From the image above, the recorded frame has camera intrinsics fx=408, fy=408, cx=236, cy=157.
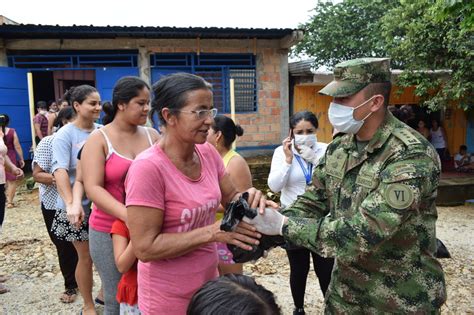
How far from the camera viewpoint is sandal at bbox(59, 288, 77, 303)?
3.80 meters

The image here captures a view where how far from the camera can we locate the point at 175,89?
1.68 metres

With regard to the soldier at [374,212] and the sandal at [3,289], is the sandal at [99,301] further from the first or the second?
the soldier at [374,212]

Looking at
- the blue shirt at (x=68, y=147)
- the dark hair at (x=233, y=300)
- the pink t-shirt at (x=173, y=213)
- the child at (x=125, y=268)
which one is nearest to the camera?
the dark hair at (x=233, y=300)

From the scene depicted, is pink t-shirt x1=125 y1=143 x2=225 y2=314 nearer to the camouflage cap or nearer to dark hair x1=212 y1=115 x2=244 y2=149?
the camouflage cap

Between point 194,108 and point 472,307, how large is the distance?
3442mm

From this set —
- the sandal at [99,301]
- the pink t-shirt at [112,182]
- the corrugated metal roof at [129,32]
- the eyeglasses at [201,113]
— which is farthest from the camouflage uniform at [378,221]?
the corrugated metal roof at [129,32]

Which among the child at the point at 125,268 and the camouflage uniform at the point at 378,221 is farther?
the child at the point at 125,268

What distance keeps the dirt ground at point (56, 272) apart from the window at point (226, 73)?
4.91 meters

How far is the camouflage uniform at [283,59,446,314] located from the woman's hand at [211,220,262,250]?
0.45 ft

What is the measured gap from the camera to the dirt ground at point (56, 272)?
3754mm

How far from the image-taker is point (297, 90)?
10.3m

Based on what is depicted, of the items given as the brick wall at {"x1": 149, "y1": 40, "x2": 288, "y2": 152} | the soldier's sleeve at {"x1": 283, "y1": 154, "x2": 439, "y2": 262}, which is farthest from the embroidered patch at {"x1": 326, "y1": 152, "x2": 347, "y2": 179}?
the brick wall at {"x1": 149, "y1": 40, "x2": 288, "y2": 152}

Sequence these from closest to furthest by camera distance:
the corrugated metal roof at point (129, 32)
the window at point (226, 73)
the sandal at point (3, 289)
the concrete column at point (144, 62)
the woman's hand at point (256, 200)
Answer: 1. the woman's hand at point (256, 200)
2. the sandal at point (3, 289)
3. the corrugated metal roof at point (129, 32)
4. the concrete column at point (144, 62)
5. the window at point (226, 73)

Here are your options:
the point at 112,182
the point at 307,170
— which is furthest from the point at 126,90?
the point at 307,170
